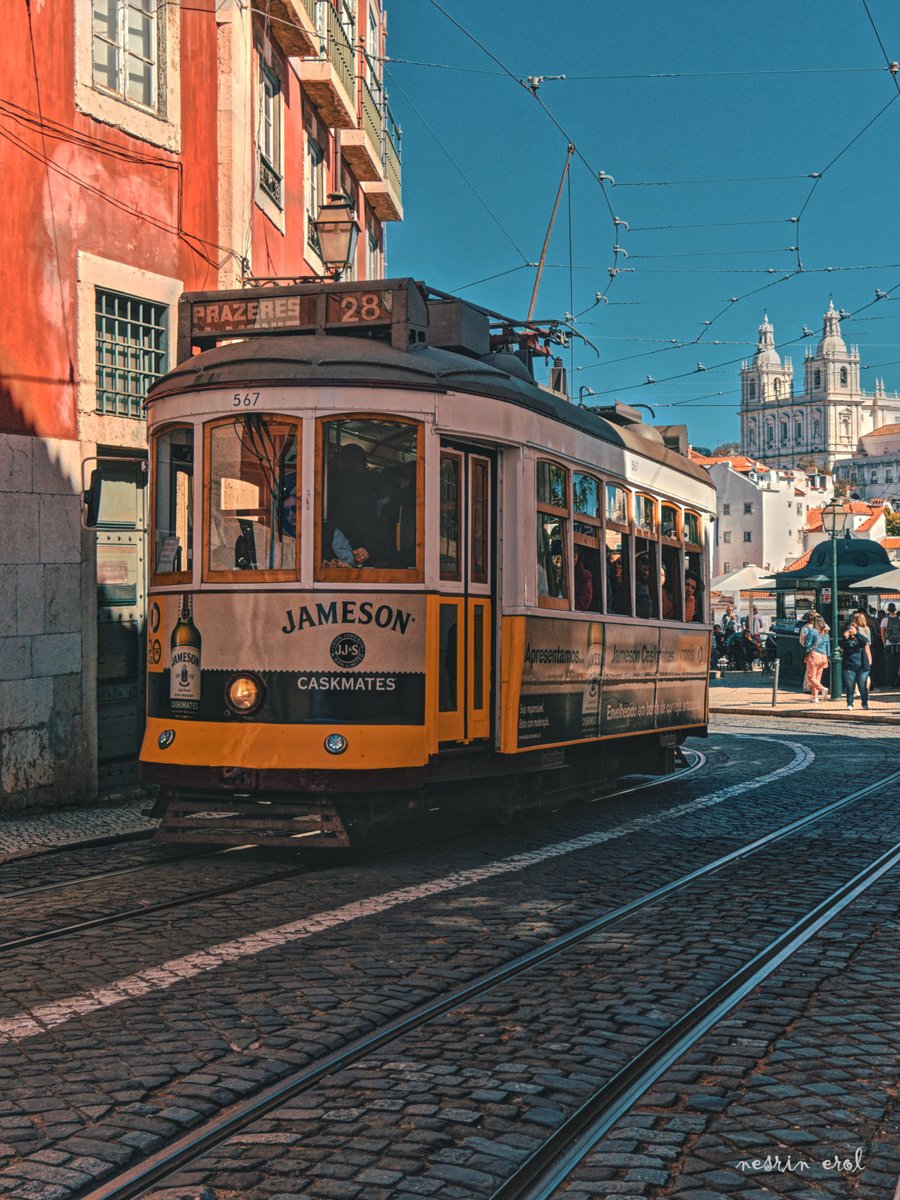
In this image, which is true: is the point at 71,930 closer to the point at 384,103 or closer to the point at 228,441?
the point at 228,441

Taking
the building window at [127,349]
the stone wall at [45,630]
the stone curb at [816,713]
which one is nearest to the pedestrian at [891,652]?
the stone curb at [816,713]

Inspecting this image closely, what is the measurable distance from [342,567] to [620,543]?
3473 mm

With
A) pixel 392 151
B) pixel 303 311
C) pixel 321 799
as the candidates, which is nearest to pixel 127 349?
pixel 303 311

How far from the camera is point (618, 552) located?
11.7 metres

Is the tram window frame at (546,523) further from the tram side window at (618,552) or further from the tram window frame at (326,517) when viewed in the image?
the tram window frame at (326,517)

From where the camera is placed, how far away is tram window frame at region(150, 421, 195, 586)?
9164mm

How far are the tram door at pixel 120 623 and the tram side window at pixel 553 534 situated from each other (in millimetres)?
4323

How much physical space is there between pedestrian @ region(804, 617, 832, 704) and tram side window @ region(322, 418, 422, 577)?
20.5 meters

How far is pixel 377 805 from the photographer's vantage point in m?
9.06

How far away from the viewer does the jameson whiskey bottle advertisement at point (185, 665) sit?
9.06 m

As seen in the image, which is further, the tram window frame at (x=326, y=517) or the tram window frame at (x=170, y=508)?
the tram window frame at (x=170, y=508)

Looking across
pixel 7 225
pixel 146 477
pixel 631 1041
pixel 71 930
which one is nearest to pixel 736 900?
pixel 631 1041

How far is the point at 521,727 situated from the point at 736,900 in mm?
2179

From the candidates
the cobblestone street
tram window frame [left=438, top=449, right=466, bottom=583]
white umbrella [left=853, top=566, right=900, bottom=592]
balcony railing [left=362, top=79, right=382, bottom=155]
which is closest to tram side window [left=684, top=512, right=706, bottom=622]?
the cobblestone street
